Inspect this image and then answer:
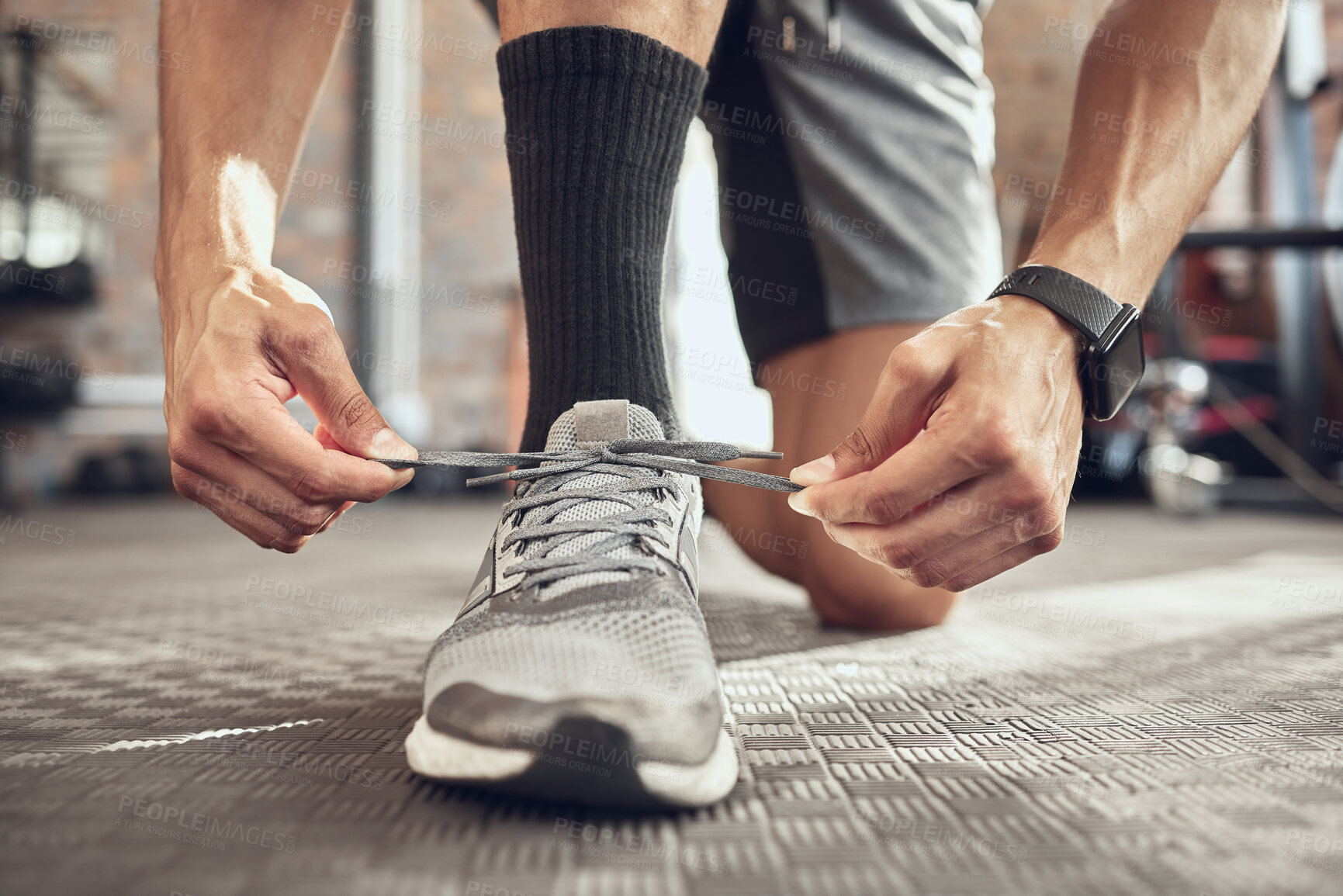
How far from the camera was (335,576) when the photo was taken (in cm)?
123

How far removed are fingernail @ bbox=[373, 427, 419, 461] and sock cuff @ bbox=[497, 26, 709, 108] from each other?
0.81ft

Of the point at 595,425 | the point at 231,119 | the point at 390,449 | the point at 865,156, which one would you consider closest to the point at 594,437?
the point at 595,425

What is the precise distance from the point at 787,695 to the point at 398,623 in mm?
475

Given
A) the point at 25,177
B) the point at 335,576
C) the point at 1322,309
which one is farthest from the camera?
the point at 25,177

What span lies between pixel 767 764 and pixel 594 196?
0.36 metres

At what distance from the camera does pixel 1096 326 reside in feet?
1.46

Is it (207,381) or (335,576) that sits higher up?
(207,381)

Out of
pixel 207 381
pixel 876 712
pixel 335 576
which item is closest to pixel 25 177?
pixel 335 576

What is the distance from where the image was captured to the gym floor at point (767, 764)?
0.97 ft

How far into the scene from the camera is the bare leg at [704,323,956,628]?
2.71ft

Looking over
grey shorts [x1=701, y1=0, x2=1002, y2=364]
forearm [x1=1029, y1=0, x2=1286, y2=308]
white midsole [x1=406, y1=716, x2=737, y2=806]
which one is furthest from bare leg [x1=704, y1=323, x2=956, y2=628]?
white midsole [x1=406, y1=716, x2=737, y2=806]

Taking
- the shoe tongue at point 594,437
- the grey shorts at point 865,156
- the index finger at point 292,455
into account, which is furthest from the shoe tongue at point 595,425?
the grey shorts at point 865,156

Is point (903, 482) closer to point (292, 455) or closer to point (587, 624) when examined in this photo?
point (587, 624)

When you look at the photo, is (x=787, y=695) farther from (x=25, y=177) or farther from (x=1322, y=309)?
(x=25, y=177)
